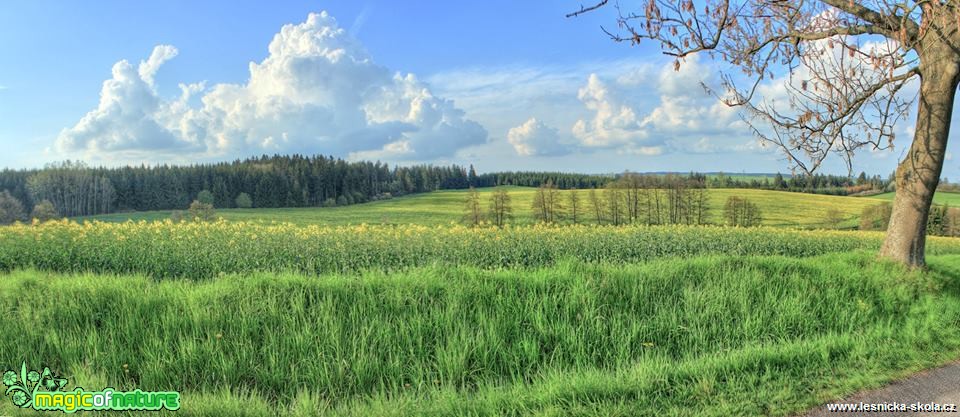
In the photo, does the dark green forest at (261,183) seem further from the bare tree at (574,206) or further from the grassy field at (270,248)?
the grassy field at (270,248)

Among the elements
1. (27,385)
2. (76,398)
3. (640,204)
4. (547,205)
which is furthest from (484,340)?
(640,204)

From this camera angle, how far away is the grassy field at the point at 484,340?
3.99 metres

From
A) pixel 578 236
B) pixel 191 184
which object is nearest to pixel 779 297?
pixel 578 236

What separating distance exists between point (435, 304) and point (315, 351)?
4.96 ft

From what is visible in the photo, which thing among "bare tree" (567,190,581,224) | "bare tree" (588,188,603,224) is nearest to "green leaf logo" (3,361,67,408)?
"bare tree" (567,190,581,224)

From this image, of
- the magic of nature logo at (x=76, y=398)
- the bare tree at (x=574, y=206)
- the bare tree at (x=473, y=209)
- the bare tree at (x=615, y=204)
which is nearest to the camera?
the magic of nature logo at (x=76, y=398)

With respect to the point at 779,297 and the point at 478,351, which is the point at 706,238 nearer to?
the point at 779,297

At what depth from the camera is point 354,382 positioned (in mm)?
4641

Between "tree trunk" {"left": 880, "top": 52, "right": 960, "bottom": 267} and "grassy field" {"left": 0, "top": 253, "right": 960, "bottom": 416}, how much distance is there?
2.27 meters

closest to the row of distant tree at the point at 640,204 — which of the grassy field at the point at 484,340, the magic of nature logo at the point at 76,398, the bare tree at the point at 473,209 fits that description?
the bare tree at the point at 473,209

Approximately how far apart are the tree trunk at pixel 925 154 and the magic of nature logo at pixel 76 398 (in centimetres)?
1180

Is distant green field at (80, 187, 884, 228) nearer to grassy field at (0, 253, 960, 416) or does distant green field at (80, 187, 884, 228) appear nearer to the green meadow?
the green meadow

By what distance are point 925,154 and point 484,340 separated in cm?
960

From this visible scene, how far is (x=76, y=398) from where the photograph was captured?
4016mm
